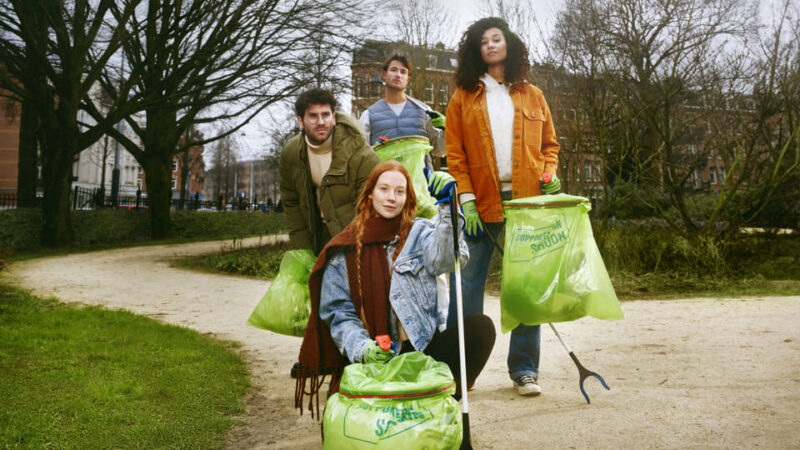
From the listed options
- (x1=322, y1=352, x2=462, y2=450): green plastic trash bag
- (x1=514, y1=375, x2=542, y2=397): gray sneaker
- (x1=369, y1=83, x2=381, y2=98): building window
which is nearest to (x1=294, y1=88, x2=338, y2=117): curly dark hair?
(x1=322, y1=352, x2=462, y2=450): green plastic trash bag

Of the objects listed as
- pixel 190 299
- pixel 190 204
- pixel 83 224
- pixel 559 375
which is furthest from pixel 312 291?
pixel 190 204

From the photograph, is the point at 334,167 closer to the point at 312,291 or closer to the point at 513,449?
the point at 312,291

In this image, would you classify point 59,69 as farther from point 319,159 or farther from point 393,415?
point 393,415

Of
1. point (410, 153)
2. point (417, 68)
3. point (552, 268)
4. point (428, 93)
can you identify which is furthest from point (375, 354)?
point (428, 93)

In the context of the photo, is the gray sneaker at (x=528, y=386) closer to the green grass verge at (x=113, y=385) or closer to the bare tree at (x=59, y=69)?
the green grass verge at (x=113, y=385)

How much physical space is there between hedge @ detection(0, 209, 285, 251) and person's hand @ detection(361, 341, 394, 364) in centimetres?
898

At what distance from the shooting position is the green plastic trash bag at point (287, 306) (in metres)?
2.99

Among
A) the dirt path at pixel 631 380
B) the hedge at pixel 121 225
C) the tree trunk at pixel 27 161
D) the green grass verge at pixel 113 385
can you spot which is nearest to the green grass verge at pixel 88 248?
the hedge at pixel 121 225

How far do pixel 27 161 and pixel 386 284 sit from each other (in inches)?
787

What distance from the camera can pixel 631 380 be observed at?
3.72 metres

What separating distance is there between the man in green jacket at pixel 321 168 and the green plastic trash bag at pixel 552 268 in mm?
912

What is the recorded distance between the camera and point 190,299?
7754 mm

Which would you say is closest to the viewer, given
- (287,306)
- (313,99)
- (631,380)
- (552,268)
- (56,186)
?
(552,268)

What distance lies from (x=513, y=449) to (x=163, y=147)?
56.5 ft
